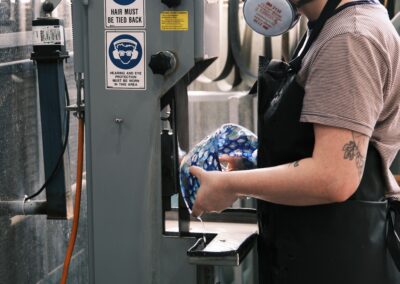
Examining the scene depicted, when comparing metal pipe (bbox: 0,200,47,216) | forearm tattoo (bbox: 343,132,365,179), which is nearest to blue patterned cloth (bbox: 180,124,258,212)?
forearm tattoo (bbox: 343,132,365,179)

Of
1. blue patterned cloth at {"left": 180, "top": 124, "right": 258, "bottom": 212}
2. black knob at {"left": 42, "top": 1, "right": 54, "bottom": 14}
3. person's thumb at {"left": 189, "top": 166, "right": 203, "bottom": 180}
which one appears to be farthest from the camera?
black knob at {"left": 42, "top": 1, "right": 54, "bottom": 14}

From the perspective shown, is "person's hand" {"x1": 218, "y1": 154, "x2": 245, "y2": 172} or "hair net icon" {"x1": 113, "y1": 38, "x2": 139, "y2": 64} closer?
"hair net icon" {"x1": 113, "y1": 38, "x2": 139, "y2": 64}

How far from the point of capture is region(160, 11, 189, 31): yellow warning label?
1.71m

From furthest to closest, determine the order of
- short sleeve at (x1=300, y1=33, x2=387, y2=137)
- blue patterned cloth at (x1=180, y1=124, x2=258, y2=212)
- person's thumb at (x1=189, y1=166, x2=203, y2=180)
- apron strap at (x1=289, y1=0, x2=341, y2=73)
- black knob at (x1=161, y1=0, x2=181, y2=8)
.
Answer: blue patterned cloth at (x1=180, y1=124, x2=258, y2=212)
black knob at (x1=161, y1=0, x2=181, y2=8)
person's thumb at (x1=189, y1=166, x2=203, y2=180)
apron strap at (x1=289, y1=0, x2=341, y2=73)
short sleeve at (x1=300, y1=33, x2=387, y2=137)

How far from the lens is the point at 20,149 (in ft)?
7.46

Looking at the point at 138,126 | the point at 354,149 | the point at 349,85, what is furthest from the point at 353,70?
the point at 138,126

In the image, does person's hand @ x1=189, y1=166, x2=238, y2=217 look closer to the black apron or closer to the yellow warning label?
the black apron

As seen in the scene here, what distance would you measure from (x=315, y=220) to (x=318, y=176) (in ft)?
0.70

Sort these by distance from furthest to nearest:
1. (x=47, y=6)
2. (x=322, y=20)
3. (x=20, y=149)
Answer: (x=20, y=149)
(x=47, y=6)
(x=322, y=20)

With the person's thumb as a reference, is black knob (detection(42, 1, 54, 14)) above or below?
above

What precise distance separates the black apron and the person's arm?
102 millimetres

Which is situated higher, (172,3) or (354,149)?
(172,3)

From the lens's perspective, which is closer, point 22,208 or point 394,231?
point 394,231

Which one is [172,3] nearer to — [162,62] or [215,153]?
[162,62]
